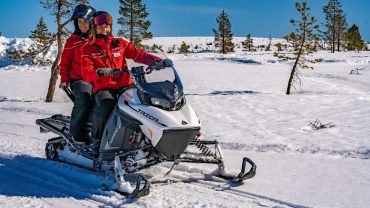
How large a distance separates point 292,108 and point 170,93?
35.5ft

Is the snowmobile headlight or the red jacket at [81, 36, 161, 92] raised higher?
the red jacket at [81, 36, 161, 92]

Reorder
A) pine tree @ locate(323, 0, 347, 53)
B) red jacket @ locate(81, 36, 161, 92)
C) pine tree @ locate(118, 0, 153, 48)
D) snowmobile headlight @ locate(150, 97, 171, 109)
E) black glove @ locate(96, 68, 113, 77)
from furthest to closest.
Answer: pine tree @ locate(323, 0, 347, 53)
pine tree @ locate(118, 0, 153, 48)
red jacket @ locate(81, 36, 161, 92)
black glove @ locate(96, 68, 113, 77)
snowmobile headlight @ locate(150, 97, 171, 109)

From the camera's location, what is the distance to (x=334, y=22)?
61250 mm

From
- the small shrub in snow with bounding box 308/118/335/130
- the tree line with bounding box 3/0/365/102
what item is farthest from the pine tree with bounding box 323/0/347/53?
the small shrub in snow with bounding box 308/118/335/130

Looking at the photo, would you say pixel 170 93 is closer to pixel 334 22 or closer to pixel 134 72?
pixel 134 72

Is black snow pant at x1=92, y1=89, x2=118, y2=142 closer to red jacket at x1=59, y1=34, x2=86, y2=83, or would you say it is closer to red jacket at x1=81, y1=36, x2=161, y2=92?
red jacket at x1=81, y1=36, x2=161, y2=92

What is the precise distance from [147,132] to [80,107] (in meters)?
1.30

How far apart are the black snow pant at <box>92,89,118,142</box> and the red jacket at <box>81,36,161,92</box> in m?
0.10

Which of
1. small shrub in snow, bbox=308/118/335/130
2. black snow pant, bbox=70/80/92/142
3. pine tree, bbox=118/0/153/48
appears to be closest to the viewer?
black snow pant, bbox=70/80/92/142

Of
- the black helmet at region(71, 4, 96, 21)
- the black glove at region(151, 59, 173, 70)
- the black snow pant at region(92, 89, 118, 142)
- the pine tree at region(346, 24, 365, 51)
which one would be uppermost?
the pine tree at region(346, 24, 365, 51)

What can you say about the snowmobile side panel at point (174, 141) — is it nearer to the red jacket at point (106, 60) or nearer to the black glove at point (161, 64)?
the black glove at point (161, 64)

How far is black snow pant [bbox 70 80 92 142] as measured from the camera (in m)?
5.76

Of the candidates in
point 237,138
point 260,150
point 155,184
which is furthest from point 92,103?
point 237,138

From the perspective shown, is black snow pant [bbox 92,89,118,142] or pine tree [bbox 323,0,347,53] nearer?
black snow pant [bbox 92,89,118,142]
